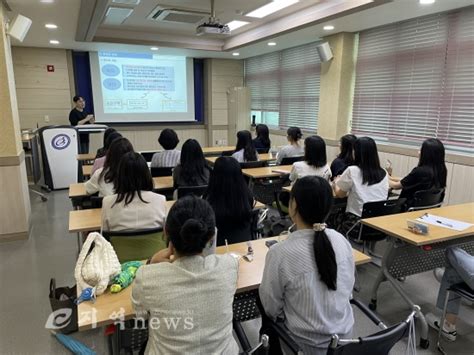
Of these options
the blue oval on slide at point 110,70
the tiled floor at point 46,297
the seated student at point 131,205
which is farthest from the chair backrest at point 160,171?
the blue oval on slide at point 110,70

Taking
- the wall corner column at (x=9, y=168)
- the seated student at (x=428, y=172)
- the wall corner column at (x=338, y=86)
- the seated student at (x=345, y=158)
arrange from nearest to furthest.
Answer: the seated student at (x=428, y=172) < the wall corner column at (x=9, y=168) < the seated student at (x=345, y=158) < the wall corner column at (x=338, y=86)

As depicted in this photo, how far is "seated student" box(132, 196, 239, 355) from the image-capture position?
1.08m

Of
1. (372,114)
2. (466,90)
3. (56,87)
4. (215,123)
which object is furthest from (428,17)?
(56,87)

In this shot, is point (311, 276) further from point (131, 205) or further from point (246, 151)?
point (246, 151)

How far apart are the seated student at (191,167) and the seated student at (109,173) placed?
0.54m

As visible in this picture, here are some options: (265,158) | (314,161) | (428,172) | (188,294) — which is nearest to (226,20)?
(265,158)

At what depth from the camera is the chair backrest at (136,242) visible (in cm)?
189

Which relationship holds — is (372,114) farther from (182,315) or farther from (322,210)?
(182,315)

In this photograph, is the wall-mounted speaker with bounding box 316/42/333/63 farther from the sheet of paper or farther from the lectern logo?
the lectern logo

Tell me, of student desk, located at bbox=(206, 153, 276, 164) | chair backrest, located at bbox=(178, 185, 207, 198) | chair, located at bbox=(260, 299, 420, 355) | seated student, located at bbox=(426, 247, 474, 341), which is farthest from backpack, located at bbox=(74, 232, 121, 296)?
student desk, located at bbox=(206, 153, 276, 164)

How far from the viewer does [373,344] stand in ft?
3.73

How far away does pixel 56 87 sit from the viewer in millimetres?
7211

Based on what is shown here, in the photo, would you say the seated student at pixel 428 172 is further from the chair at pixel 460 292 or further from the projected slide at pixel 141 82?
the projected slide at pixel 141 82

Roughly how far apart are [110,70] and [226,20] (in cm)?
345
